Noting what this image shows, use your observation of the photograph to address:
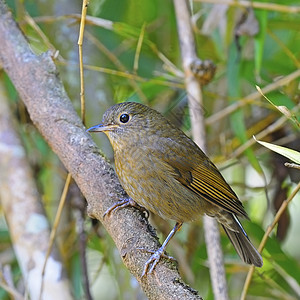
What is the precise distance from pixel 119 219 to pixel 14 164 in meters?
1.03

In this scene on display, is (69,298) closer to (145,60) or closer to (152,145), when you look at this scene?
(152,145)

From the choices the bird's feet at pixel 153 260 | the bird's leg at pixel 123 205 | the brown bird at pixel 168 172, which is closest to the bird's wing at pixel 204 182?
the brown bird at pixel 168 172

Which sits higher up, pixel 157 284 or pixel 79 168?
pixel 79 168

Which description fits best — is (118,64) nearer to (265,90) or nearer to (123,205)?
(265,90)

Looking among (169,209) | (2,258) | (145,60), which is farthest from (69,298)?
(145,60)

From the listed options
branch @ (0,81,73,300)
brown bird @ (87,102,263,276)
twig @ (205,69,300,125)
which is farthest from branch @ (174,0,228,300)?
branch @ (0,81,73,300)

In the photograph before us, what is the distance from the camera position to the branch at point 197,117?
280 cm

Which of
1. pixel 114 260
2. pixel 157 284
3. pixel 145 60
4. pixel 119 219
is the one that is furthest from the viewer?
pixel 145 60

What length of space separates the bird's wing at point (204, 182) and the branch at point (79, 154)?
463 mm

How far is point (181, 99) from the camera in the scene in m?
3.78

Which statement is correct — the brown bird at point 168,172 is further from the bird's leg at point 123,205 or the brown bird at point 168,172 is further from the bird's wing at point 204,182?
the bird's leg at point 123,205

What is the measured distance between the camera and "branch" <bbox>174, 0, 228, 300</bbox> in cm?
280

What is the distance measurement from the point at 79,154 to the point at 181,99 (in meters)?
1.40

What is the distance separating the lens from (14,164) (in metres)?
3.14
